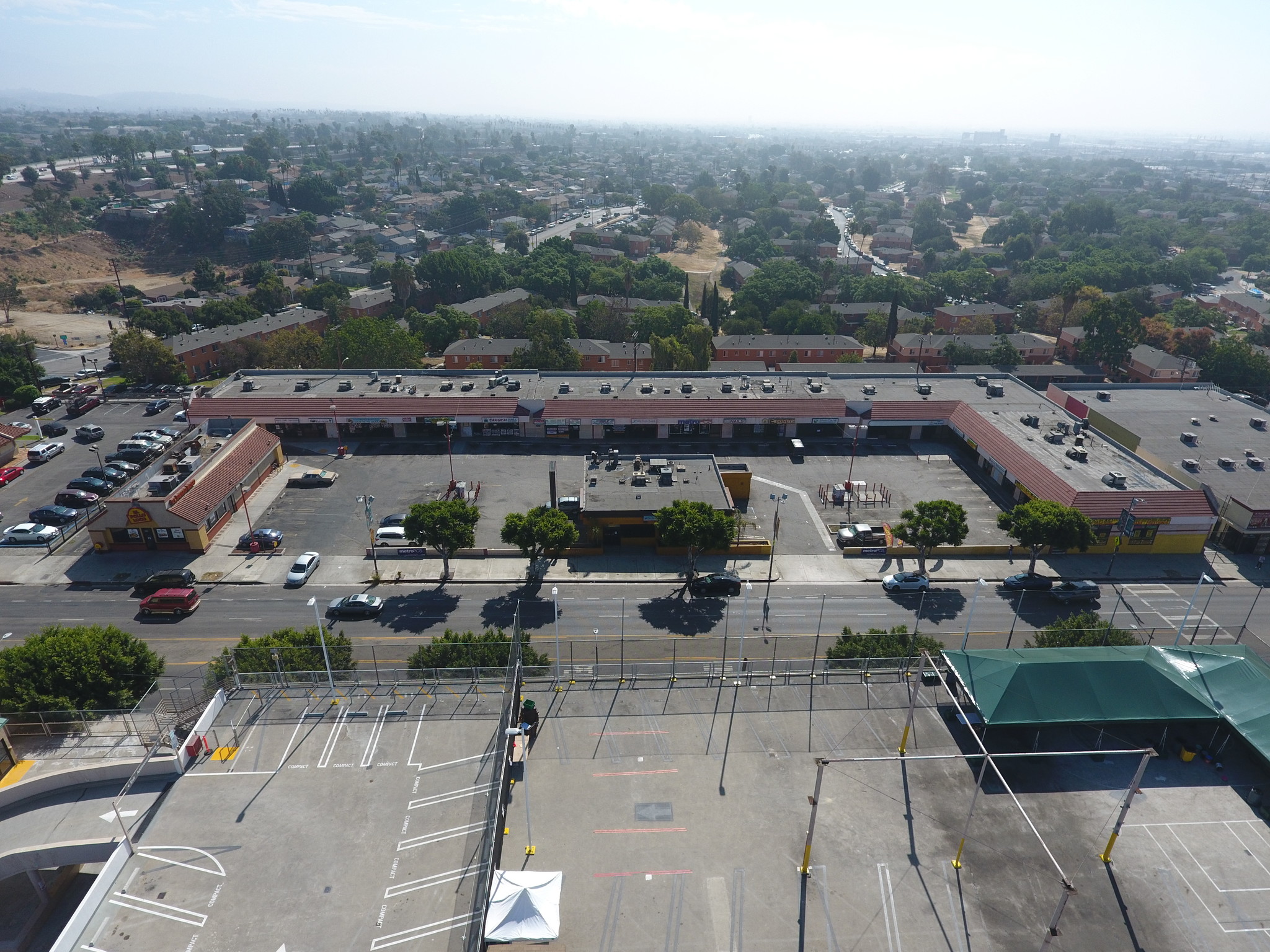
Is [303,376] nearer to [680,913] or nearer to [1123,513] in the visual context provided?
[680,913]

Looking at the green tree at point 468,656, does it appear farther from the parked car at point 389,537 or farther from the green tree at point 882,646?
the parked car at point 389,537

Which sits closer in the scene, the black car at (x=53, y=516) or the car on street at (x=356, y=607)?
the car on street at (x=356, y=607)

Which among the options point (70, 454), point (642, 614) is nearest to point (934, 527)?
point (642, 614)

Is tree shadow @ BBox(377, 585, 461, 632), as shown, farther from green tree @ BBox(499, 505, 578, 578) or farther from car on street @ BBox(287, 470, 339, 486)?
A: car on street @ BBox(287, 470, 339, 486)

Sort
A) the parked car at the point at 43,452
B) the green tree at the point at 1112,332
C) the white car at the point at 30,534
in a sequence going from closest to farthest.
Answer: the white car at the point at 30,534
the parked car at the point at 43,452
the green tree at the point at 1112,332

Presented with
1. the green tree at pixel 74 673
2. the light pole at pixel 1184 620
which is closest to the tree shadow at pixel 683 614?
the light pole at pixel 1184 620

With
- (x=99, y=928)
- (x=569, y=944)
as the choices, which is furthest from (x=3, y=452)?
(x=569, y=944)
